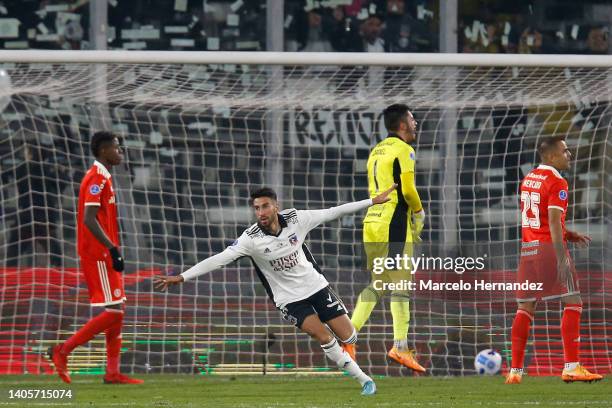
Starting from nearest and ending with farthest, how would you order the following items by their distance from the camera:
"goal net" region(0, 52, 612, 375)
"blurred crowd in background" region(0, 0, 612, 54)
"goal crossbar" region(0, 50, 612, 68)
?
"goal crossbar" region(0, 50, 612, 68) → "goal net" region(0, 52, 612, 375) → "blurred crowd in background" region(0, 0, 612, 54)

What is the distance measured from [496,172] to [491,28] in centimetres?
289

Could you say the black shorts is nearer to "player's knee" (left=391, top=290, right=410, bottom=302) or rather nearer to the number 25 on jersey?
"player's knee" (left=391, top=290, right=410, bottom=302)

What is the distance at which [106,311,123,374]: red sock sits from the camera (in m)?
10.4

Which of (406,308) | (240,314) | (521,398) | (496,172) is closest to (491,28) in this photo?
(496,172)

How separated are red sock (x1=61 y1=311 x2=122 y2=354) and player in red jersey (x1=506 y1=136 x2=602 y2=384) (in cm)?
279

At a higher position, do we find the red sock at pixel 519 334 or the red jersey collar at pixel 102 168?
the red jersey collar at pixel 102 168

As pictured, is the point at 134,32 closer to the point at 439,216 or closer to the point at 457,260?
the point at 439,216

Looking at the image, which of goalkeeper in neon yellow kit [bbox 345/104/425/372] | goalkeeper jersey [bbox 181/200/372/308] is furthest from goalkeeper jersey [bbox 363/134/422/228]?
goalkeeper jersey [bbox 181/200/372/308]

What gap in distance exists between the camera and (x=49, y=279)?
40.5 feet

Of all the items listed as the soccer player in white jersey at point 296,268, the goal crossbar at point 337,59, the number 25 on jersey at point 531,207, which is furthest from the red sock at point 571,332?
the goal crossbar at point 337,59

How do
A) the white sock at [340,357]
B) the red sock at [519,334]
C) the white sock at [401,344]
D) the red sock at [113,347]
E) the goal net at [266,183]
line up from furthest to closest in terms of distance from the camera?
the goal net at [266,183] → the red sock at [113,347] → the white sock at [401,344] → the red sock at [519,334] → the white sock at [340,357]

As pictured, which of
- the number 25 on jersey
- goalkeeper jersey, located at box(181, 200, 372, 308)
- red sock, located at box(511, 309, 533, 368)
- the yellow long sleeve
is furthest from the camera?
the yellow long sleeve

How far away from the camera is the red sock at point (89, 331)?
1019 centimetres

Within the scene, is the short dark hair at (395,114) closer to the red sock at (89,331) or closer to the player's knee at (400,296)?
the player's knee at (400,296)
